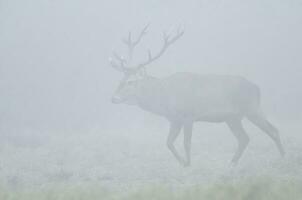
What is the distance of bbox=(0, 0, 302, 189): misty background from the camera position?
15.2 m

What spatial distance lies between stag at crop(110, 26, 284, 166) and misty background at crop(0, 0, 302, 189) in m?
0.93

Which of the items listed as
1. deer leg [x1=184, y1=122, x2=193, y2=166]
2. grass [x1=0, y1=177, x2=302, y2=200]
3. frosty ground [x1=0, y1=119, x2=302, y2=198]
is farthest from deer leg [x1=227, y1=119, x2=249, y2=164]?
grass [x1=0, y1=177, x2=302, y2=200]

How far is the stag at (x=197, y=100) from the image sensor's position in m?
10.3

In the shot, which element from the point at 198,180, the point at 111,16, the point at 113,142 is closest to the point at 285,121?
the point at 113,142

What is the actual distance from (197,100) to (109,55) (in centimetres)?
960

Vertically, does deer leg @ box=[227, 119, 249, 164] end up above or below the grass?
below

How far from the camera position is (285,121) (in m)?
15.3

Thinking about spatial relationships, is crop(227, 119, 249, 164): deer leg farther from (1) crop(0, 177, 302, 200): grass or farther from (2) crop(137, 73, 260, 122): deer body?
(1) crop(0, 177, 302, 200): grass

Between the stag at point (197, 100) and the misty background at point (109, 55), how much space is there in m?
0.93

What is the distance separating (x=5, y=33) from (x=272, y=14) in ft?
27.7

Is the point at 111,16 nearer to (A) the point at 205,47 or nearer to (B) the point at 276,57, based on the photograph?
(A) the point at 205,47

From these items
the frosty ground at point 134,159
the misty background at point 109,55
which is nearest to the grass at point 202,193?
the frosty ground at point 134,159

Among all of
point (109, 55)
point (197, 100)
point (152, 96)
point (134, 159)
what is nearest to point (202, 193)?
point (197, 100)

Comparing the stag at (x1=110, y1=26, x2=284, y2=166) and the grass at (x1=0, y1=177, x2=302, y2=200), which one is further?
the stag at (x1=110, y1=26, x2=284, y2=166)
